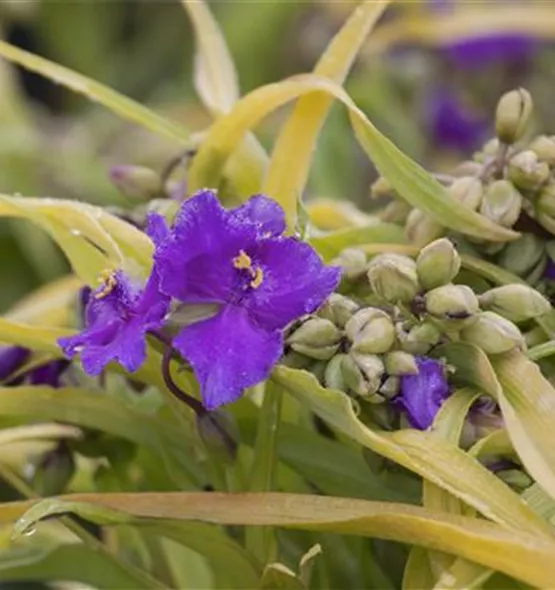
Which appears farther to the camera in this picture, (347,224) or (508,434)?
(347,224)

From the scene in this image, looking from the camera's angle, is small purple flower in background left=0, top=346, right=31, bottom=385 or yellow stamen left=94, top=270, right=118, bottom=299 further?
small purple flower in background left=0, top=346, right=31, bottom=385

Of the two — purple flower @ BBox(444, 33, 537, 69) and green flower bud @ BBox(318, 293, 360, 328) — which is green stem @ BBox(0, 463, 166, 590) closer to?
green flower bud @ BBox(318, 293, 360, 328)

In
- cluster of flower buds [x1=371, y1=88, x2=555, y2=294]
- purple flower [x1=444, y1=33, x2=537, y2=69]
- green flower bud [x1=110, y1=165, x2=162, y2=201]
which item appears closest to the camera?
cluster of flower buds [x1=371, y1=88, x2=555, y2=294]

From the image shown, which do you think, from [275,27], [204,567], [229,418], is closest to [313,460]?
[229,418]

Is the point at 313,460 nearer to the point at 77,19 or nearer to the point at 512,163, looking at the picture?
the point at 512,163

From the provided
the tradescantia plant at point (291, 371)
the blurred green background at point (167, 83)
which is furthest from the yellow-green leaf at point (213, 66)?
the blurred green background at point (167, 83)

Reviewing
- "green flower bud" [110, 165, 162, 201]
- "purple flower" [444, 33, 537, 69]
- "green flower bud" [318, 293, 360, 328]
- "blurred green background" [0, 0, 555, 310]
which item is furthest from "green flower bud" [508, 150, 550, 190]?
"purple flower" [444, 33, 537, 69]
